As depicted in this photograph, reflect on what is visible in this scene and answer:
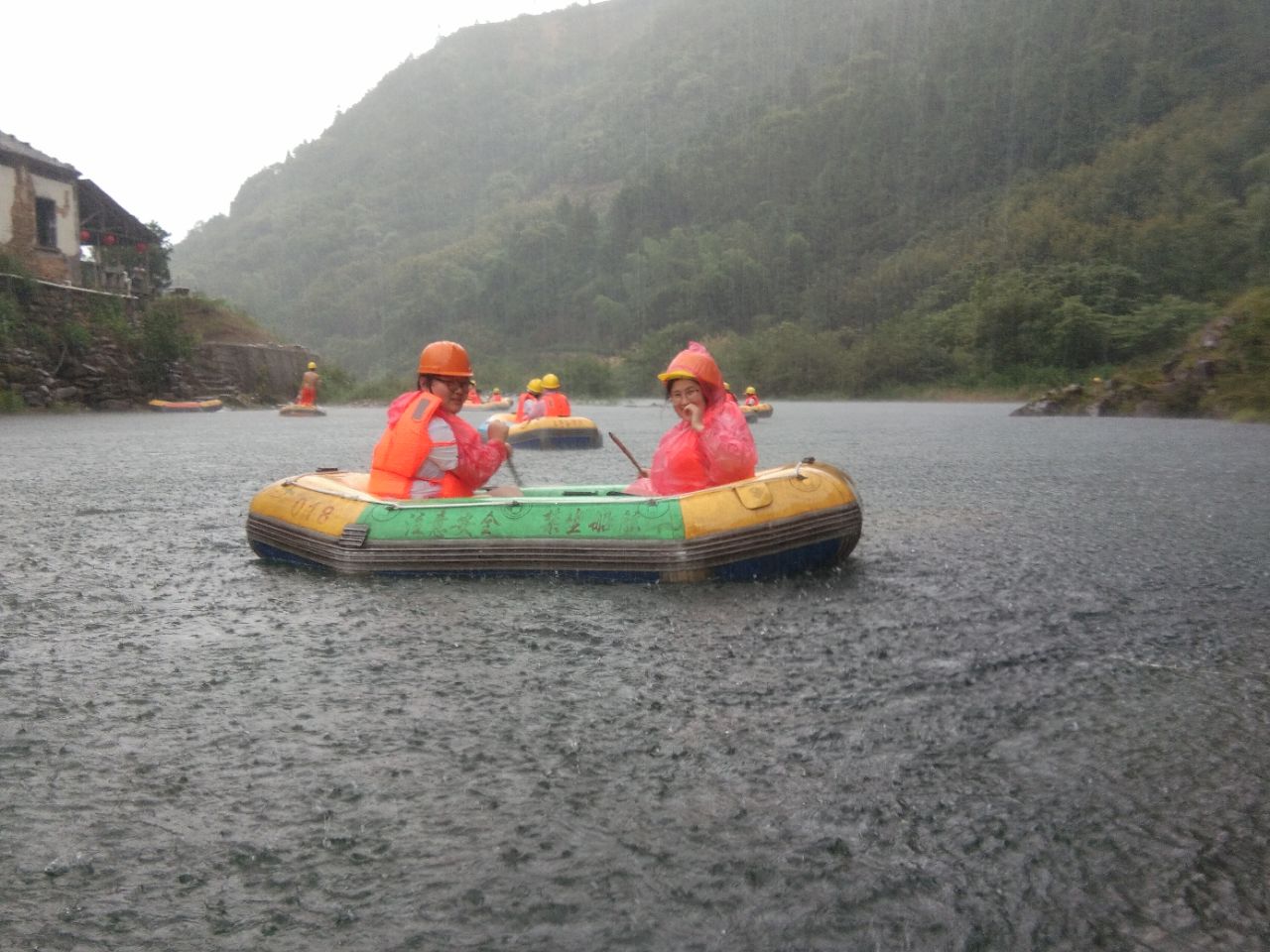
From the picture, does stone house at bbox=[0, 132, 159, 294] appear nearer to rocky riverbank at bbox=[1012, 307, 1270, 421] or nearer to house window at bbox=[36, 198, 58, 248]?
house window at bbox=[36, 198, 58, 248]

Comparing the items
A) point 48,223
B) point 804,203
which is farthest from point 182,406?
point 804,203

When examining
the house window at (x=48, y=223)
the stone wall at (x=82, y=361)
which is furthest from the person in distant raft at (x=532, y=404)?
the house window at (x=48, y=223)

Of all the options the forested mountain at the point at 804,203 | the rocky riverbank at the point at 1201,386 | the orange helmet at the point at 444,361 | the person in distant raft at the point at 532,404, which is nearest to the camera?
the orange helmet at the point at 444,361

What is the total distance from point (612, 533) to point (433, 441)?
1.38 m

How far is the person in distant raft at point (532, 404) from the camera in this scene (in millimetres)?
19875

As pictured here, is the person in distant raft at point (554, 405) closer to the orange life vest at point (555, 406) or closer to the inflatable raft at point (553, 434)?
the orange life vest at point (555, 406)

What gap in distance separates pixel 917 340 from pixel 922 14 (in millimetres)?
77413

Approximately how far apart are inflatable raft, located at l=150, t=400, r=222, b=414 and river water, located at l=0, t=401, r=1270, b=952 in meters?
24.9

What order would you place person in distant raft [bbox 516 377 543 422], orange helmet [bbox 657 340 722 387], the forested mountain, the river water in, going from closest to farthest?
the river water < orange helmet [bbox 657 340 722 387] < person in distant raft [bbox 516 377 543 422] < the forested mountain

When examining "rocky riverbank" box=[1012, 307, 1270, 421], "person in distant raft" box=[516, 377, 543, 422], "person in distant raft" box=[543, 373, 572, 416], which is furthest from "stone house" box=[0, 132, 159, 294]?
"rocky riverbank" box=[1012, 307, 1270, 421]

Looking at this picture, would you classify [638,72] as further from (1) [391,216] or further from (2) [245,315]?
(2) [245,315]

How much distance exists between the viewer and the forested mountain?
5938cm

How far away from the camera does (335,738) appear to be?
4008mm

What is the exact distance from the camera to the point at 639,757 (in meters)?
3.82
